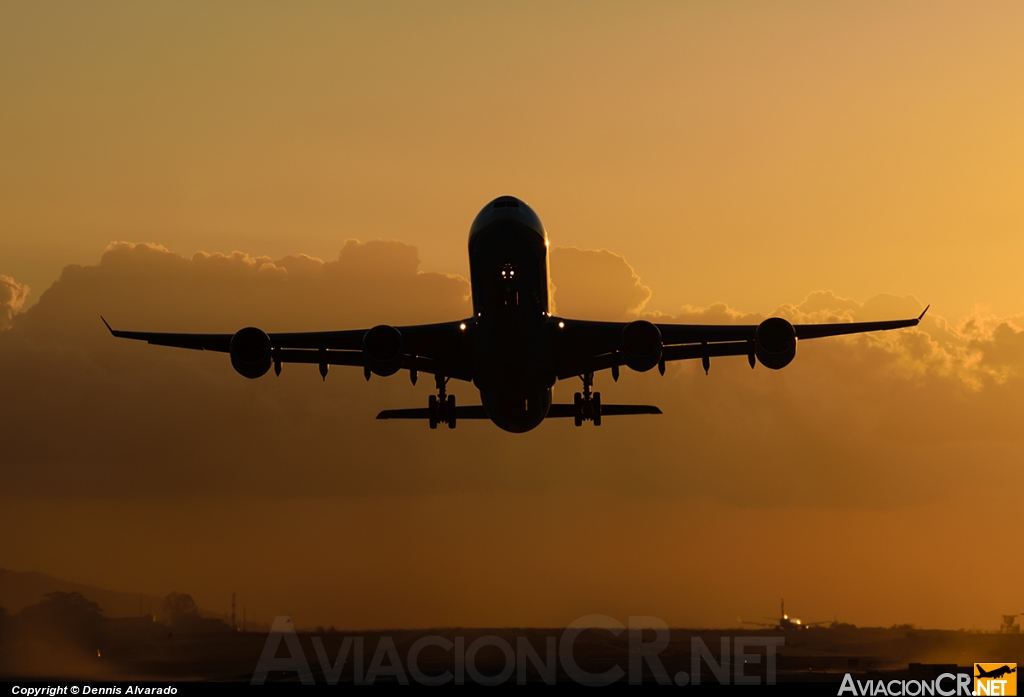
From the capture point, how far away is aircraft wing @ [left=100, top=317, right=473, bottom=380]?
3784 cm

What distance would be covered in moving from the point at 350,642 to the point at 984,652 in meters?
55.2

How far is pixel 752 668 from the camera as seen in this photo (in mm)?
75312

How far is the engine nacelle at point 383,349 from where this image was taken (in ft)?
117

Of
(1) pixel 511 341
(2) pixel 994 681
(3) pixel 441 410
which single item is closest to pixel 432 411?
(3) pixel 441 410

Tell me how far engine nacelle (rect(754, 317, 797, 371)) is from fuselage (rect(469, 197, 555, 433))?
7183 mm

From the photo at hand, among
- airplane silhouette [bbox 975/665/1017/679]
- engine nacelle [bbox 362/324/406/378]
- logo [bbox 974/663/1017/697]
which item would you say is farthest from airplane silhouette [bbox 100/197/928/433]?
airplane silhouette [bbox 975/665/1017/679]

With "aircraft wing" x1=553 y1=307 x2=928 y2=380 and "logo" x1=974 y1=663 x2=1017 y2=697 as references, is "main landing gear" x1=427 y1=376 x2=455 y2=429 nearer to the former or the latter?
"aircraft wing" x1=553 y1=307 x2=928 y2=380

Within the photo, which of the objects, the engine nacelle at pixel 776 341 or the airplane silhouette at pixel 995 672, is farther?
the airplane silhouette at pixel 995 672

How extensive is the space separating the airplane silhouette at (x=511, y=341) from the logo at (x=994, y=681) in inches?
622

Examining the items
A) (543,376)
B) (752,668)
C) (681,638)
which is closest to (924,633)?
(681,638)

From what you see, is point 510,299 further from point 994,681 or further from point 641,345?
point 994,681

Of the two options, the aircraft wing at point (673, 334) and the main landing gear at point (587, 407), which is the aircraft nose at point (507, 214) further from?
the main landing gear at point (587, 407)

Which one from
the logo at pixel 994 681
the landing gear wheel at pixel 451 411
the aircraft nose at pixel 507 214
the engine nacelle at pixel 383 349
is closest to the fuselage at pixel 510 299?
the aircraft nose at pixel 507 214

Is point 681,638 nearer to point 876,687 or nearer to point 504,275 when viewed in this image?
point 876,687
